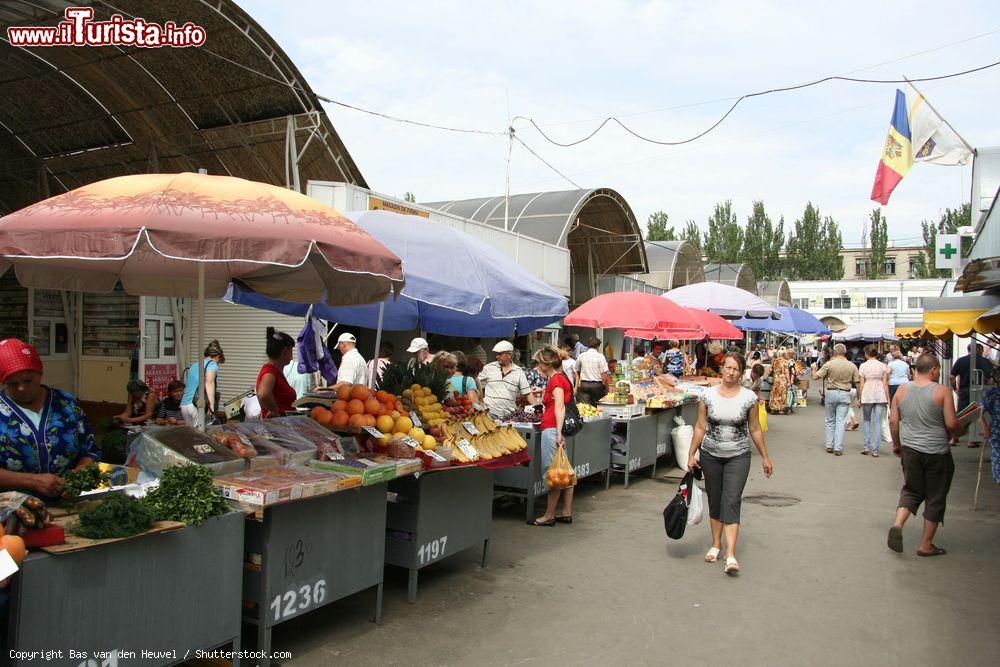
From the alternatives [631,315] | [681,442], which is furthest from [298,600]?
[631,315]

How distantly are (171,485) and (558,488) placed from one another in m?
5.02

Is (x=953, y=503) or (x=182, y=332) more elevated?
(x=182, y=332)

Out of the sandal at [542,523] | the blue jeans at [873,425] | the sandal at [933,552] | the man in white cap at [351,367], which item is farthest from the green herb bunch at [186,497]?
the blue jeans at [873,425]

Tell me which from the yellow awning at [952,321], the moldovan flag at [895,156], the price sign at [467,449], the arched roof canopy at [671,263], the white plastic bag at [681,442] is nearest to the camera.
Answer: the price sign at [467,449]

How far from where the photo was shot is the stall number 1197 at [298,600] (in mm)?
4414

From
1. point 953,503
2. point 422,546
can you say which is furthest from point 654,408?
point 422,546

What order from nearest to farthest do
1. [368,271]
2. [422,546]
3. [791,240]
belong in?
[368,271] < [422,546] < [791,240]

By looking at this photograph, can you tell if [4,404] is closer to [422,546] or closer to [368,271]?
[368,271]

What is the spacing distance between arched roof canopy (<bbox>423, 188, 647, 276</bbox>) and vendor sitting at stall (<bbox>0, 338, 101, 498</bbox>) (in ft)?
55.7

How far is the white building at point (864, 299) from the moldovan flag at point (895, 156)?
50.1 meters

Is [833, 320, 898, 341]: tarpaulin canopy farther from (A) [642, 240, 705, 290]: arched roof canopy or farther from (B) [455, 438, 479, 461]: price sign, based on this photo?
(B) [455, 438, 479, 461]: price sign

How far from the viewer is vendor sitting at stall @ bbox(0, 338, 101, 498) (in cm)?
378

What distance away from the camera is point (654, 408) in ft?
38.1

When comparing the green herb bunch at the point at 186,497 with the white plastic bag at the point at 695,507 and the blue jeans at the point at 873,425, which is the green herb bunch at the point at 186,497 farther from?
the blue jeans at the point at 873,425
